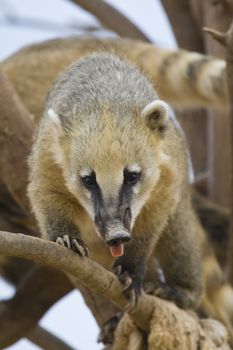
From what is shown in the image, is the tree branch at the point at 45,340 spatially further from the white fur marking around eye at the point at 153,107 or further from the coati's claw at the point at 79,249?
the white fur marking around eye at the point at 153,107

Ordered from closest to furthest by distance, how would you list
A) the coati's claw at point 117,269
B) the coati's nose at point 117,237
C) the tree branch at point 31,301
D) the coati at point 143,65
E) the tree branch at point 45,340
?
the coati's nose at point 117,237 → the coati's claw at point 117,269 → the tree branch at point 45,340 → the tree branch at point 31,301 → the coati at point 143,65

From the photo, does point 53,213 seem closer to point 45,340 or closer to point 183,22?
point 45,340

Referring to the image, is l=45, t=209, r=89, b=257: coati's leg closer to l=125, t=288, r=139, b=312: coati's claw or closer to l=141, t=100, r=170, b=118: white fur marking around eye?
l=125, t=288, r=139, b=312: coati's claw

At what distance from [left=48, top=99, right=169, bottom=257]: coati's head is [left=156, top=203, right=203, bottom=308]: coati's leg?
0.77 meters

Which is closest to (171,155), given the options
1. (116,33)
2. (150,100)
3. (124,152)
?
(150,100)

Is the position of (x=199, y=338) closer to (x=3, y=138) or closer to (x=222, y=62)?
(x=3, y=138)

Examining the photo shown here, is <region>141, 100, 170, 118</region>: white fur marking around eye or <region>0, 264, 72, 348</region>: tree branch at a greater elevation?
<region>141, 100, 170, 118</region>: white fur marking around eye

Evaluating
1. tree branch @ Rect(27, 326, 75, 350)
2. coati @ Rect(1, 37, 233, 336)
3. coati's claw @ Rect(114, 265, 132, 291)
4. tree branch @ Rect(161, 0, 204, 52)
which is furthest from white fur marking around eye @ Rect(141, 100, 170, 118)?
tree branch @ Rect(161, 0, 204, 52)

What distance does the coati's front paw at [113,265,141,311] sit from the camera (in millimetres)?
4410

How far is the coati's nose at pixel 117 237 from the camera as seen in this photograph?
149 inches

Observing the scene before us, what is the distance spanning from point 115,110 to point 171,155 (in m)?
0.46

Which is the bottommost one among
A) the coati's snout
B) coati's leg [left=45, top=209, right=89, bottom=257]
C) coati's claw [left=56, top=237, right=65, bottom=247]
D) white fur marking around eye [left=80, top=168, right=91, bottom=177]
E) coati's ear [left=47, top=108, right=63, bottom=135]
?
coati's leg [left=45, top=209, right=89, bottom=257]

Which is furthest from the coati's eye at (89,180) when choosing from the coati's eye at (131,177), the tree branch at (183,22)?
the tree branch at (183,22)

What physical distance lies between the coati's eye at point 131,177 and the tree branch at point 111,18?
11.0 feet
